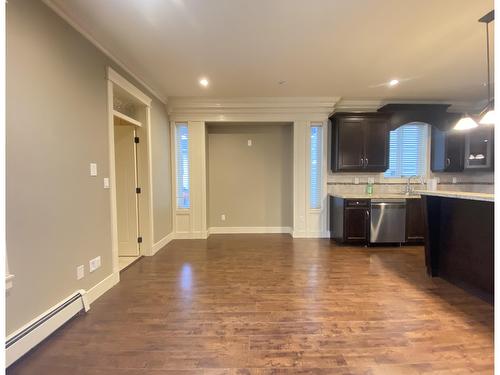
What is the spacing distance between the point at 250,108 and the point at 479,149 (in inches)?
171

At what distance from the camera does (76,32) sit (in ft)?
7.22

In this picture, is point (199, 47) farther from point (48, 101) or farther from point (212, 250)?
point (212, 250)

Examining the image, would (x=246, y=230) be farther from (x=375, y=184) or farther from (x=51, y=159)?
(x=51, y=159)

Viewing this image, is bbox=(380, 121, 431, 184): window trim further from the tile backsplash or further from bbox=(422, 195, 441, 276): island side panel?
bbox=(422, 195, 441, 276): island side panel

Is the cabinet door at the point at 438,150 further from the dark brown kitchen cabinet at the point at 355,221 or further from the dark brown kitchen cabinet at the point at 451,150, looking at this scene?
the dark brown kitchen cabinet at the point at 355,221

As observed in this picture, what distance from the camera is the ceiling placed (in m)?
2.06

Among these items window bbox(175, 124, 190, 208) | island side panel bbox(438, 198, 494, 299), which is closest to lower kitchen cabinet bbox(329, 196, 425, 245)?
island side panel bbox(438, 198, 494, 299)

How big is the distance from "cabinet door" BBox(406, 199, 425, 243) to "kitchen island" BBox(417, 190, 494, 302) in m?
1.37

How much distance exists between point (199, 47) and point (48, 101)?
5.08 feet

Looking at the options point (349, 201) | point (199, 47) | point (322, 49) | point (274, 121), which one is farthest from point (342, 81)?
point (199, 47)

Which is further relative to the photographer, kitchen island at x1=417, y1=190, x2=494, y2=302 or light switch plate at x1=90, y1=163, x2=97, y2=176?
light switch plate at x1=90, y1=163, x2=97, y2=176

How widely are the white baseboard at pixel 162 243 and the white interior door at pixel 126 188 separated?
254 millimetres

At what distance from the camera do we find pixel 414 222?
13.7ft

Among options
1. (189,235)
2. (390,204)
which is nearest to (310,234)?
(390,204)
